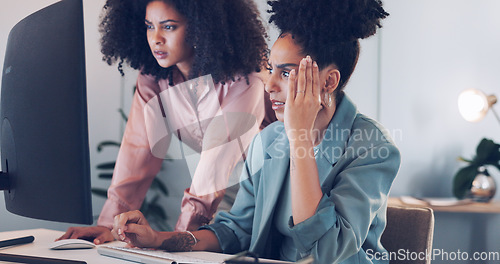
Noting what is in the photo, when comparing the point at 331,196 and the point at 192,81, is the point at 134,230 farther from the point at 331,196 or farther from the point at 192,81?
the point at 192,81

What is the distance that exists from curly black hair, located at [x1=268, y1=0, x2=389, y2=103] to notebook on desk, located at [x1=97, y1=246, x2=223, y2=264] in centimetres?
51

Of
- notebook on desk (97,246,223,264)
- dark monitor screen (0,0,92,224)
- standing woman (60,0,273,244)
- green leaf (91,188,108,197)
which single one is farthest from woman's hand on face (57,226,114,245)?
green leaf (91,188,108,197)

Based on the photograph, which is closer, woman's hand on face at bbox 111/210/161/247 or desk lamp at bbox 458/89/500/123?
woman's hand on face at bbox 111/210/161/247

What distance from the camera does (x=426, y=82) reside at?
6.93 feet

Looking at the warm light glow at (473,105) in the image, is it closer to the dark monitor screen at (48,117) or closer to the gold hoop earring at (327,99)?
the gold hoop earring at (327,99)

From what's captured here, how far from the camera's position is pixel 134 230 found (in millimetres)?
1009

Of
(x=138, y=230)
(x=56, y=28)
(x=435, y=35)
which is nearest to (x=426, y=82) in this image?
(x=435, y=35)

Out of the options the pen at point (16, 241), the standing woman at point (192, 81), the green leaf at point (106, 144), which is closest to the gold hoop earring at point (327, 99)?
the standing woman at point (192, 81)

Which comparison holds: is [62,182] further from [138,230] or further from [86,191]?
[138,230]

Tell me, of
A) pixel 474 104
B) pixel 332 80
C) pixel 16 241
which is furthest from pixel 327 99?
pixel 474 104

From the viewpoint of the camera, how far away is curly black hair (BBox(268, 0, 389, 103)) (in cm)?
111

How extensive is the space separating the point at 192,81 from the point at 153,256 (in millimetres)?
646

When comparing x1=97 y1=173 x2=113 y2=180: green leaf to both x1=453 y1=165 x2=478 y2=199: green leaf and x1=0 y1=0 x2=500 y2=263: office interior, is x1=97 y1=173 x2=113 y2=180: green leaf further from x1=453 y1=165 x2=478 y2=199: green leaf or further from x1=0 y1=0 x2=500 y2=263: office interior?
x1=453 y1=165 x2=478 y2=199: green leaf

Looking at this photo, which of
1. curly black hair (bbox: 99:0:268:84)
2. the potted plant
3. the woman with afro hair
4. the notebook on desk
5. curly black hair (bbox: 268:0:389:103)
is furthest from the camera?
the potted plant
